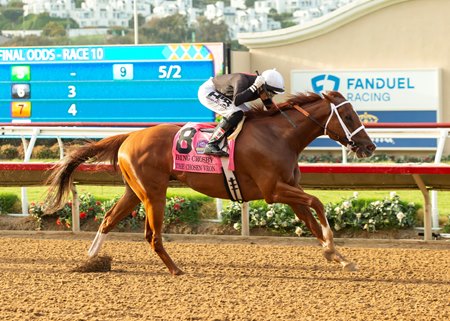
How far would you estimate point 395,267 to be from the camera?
760 cm

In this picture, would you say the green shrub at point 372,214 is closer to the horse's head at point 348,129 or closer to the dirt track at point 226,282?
the dirt track at point 226,282

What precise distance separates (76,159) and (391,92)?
1066 cm

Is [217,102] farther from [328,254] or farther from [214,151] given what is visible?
[328,254]

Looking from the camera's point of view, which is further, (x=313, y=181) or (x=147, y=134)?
(x=313, y=181)

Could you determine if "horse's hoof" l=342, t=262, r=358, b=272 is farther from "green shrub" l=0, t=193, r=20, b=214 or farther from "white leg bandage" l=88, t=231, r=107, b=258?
"green shrub" l=0, t=193, r=20, b=214

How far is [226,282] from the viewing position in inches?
275

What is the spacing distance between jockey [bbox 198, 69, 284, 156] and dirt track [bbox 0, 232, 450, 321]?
103 cm

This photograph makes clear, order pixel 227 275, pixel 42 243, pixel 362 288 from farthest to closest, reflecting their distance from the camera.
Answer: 1. pixel 42 243
2. pixel 227 275
3. pixel 362 288

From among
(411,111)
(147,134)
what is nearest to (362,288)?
(147,134)

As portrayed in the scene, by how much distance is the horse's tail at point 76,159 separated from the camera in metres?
8.00

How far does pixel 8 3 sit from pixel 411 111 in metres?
83.3

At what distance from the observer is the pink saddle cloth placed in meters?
7.47

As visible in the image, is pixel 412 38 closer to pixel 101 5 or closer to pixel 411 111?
pixel 411 111

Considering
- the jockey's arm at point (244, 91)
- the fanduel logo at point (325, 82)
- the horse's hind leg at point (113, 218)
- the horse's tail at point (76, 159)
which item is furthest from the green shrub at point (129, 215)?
the fanduel logo at point (325, 82)
